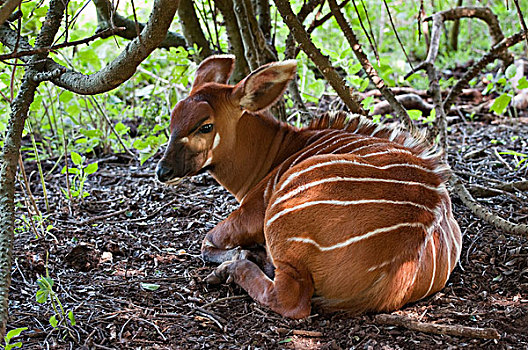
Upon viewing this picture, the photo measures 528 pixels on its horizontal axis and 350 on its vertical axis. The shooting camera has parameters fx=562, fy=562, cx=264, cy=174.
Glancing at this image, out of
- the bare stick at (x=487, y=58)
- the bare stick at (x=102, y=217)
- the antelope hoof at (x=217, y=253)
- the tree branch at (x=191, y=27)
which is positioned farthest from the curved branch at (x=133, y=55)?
the bare stick at (x=487, y=58)

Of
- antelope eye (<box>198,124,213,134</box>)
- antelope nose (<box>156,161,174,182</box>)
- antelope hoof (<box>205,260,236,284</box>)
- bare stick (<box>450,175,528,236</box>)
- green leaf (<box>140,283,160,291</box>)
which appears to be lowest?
bare stick (<box>450,175,528,236</box>)

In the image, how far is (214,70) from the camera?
185 inches

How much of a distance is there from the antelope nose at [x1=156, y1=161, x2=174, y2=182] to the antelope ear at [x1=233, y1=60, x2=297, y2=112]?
28.6 inches

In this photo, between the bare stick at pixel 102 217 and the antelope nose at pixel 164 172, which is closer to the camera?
the antelope nose at pixel 164 172

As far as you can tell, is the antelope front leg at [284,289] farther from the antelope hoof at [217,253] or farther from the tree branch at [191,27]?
the tree branch at [191,27]

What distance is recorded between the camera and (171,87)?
5.89m

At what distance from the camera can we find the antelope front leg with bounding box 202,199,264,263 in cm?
391

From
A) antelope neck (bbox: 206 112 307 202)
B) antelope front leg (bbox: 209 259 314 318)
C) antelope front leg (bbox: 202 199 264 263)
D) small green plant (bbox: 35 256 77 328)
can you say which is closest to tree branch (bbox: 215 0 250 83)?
antelope neck (bbox: 206 112 307 202)

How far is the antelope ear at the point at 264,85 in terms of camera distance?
388cm

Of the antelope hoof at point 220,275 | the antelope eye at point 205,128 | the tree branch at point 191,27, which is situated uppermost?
the tree branch at point 191,27

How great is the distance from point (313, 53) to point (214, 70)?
0.85 m

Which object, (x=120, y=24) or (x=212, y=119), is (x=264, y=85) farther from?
(x=120, y=24)

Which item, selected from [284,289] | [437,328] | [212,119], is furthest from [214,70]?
[437,328]

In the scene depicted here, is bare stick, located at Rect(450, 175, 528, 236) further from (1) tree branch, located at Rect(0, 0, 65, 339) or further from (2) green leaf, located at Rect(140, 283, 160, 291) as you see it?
(1) tree branch, located at Rect(0, 0, 65, 339)
